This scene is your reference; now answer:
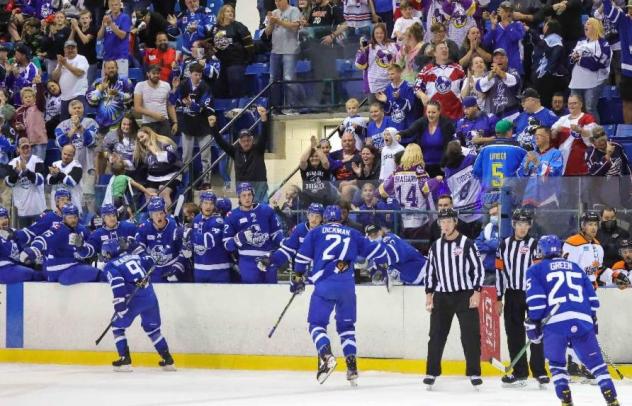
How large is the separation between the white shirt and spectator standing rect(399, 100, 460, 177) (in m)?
5.29

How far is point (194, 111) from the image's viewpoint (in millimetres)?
17297

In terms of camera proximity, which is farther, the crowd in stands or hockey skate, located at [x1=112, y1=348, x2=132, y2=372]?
hockey skate, located at [x1=112, y1=348, x2=132, y2=372]

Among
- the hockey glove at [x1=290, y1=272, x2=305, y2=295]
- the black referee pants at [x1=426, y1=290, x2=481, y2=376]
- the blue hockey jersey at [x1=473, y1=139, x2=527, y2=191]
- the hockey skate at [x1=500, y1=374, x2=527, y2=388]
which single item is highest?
the blue hockey jersey at [x1=473, y1=139, x2=527, y2=191]

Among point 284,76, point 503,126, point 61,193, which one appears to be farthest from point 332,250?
point 284,76

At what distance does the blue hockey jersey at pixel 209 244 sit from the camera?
14484 mm

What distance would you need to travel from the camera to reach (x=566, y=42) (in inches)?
622

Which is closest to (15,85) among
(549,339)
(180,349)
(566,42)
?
(180,349)

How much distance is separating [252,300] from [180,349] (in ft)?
3.19

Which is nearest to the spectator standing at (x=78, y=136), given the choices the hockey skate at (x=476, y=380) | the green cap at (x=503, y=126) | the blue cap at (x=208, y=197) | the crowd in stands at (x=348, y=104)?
the crowd in stands at (x=348, y=104)

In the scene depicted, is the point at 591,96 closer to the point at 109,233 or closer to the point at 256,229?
the point at 256,229

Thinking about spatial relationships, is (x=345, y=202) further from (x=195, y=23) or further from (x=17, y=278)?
(x=195, y=23)

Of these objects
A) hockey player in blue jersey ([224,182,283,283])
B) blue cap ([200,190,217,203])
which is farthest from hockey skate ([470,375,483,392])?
blue cap ([200,190,217,203])

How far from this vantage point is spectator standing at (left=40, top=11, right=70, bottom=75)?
1947 cm

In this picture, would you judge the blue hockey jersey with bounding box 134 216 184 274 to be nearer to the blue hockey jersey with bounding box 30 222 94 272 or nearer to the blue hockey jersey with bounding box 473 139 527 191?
the blue hockey jersey with bounding box 30 222 94 272
